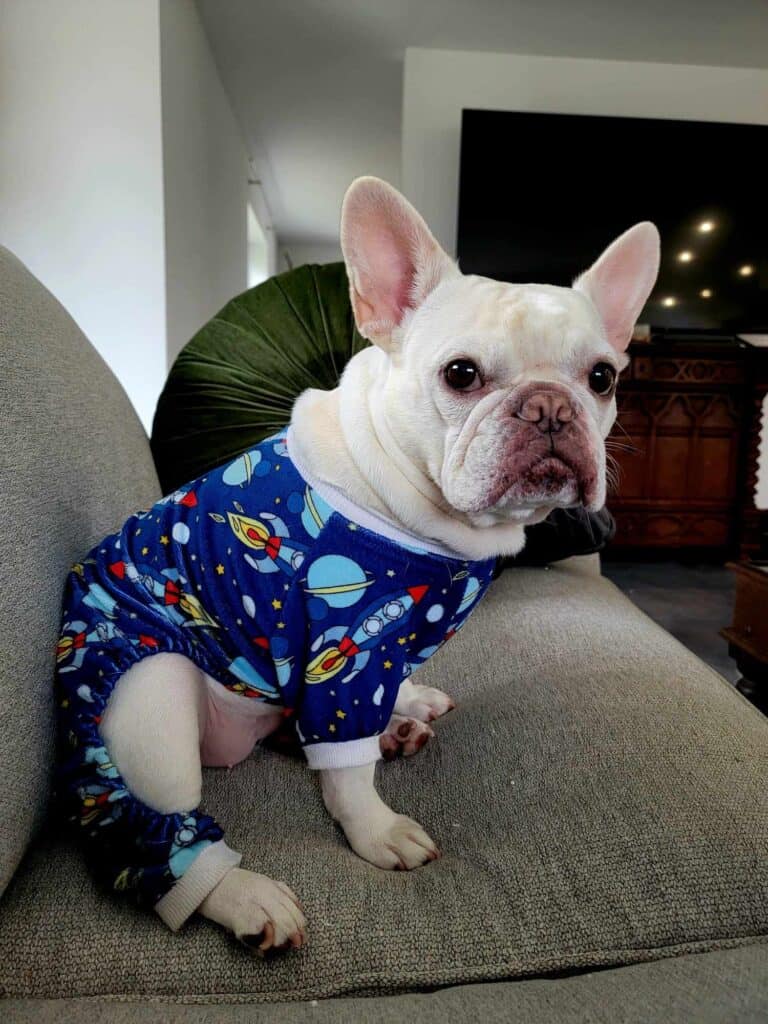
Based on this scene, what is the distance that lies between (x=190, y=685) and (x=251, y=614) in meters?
0.10

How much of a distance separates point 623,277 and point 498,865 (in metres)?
0.67

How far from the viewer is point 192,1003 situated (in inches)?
19.6

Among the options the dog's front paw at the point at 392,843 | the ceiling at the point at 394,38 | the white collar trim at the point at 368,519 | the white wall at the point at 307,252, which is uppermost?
the white wall at the point at 307,252

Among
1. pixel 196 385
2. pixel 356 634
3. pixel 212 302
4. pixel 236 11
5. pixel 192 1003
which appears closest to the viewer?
pixel 192 1003

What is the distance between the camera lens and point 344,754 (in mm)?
679

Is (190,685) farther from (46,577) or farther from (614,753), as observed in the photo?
(614,753)

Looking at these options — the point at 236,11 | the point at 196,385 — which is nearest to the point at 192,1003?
the point at 196,385

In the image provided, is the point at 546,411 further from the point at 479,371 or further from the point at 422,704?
the point at 422,704

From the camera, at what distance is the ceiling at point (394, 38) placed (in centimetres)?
327

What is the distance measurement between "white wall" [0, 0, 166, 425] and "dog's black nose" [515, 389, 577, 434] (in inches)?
97.6

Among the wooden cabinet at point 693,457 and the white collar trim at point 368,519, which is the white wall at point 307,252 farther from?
the white collar trim at point 368,519

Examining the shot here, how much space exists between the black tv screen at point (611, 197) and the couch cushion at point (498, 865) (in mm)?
3179

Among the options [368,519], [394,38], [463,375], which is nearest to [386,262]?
[463,375]

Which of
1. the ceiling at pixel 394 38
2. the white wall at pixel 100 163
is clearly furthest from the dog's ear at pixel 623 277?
the ceiling at pixel 394 38
